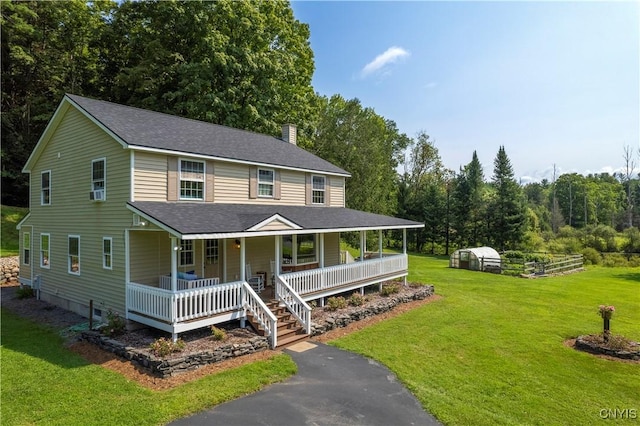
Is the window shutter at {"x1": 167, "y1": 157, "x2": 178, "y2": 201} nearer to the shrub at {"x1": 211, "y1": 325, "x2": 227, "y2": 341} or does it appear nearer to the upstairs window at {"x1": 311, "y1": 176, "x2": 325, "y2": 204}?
the shrub at {"x1": 211, "y1": 325, "x2": 227, "y2": 341}

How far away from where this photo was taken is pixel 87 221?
42.6 feet

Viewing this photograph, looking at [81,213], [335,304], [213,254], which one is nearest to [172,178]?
[213,254]

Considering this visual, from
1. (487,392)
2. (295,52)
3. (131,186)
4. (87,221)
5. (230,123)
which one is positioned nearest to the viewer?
(487,392)

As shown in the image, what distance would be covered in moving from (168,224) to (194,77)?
749 inches

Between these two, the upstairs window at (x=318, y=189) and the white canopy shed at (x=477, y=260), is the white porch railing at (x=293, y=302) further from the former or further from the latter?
the white canopy shed at (x=477, y=260)

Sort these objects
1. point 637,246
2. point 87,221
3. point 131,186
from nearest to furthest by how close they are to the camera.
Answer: point 131,186 → point 87,221 → point 637,246

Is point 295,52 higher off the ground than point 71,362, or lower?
higher

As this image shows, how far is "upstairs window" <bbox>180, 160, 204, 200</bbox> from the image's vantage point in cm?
1275

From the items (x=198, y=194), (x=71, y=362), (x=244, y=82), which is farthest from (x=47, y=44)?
(x=71, y=362)

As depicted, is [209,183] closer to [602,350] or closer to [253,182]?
[253,182]

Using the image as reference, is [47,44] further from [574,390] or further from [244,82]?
[574,390]

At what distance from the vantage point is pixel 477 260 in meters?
28.0

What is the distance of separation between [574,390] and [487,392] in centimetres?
213

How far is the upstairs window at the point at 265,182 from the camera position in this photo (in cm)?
1577
